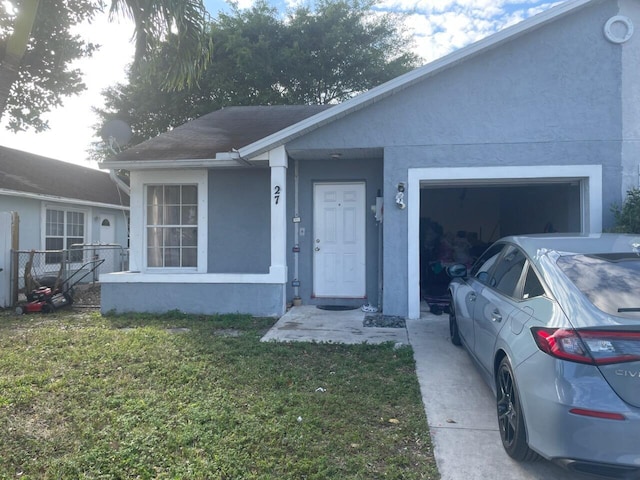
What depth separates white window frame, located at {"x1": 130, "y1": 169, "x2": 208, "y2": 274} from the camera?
8.37 meters

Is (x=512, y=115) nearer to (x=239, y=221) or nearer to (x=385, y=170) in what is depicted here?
(x=385, y=170)

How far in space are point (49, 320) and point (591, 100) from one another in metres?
9.62

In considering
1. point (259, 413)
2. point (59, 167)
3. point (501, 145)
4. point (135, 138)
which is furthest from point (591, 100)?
point (135, 138)

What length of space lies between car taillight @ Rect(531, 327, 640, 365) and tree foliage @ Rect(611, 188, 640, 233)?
14.1 ft

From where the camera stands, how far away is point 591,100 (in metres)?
6.45

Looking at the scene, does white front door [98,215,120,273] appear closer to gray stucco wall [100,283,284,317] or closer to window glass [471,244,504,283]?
gray stucco wall [100,283,284,317]

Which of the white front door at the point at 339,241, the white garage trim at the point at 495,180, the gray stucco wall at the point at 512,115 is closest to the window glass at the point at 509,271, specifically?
the white garage trim at the point at 495,180

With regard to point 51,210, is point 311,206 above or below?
below

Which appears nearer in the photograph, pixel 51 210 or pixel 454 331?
pixel 454 331

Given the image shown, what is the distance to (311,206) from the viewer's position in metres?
8.24

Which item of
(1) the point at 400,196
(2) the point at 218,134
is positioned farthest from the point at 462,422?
(2) the point at 218,134

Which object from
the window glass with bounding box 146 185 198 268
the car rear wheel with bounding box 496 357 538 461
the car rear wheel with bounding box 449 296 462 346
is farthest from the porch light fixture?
the window glass with bounding box 146 185 198 268

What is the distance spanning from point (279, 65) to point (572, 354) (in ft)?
61.9

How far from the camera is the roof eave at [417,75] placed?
6.31 meters
